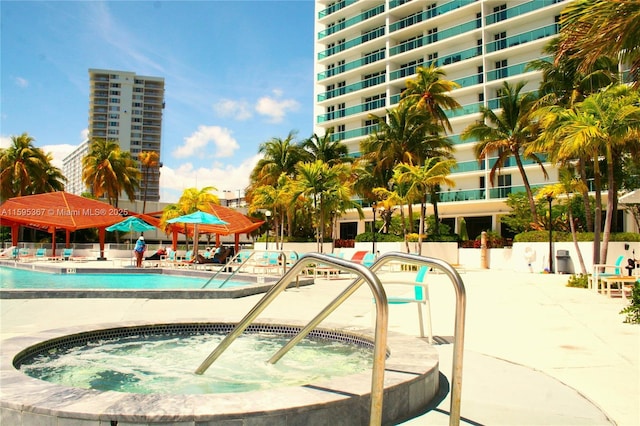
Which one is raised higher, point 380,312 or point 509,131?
point 509,131

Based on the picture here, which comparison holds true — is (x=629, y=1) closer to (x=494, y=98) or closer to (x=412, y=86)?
(x=412, y=86)

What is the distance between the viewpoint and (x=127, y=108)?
14700cm

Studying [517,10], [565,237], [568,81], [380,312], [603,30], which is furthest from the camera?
[517,10]

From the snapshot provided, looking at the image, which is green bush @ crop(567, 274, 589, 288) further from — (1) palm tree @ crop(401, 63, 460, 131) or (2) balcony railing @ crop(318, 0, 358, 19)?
(2) balcony railing @ crop(318, 0, 358, 19)

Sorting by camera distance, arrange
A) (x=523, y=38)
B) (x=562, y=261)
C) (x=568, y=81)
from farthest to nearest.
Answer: (x=523, y=38), (x=568, y=81), (x=562, y=261)

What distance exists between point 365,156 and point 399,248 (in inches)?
364

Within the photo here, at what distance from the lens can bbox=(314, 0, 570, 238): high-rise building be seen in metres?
38.9

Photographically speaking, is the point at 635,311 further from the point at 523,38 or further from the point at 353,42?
the point at 353,42

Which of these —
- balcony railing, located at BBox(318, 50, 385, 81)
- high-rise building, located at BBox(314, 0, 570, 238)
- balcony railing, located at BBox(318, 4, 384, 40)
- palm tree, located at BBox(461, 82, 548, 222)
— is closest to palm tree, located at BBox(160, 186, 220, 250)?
palm tree, located at BBox(461, 82, 548, 222)

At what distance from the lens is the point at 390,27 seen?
161 ft

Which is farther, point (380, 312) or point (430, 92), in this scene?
point (430, 92)

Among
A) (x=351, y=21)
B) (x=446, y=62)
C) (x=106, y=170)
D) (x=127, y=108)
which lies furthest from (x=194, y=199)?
(x=127, y=108)

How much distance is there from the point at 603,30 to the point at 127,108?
155142mm

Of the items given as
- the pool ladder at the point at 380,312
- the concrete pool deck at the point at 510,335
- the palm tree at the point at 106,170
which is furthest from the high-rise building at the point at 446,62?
the pool ladder at the point at 380,312
